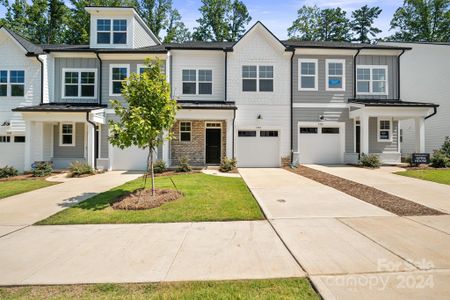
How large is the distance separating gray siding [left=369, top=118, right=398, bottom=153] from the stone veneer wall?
10110 millimetres

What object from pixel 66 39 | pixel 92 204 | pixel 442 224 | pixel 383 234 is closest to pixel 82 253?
pixel 92 204

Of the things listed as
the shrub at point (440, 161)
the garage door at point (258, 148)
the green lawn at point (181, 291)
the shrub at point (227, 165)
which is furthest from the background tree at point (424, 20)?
the green lawn at point (181, 291)

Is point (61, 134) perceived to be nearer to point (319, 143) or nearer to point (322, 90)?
point (319, 143)

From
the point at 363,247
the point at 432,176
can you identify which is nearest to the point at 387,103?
the point at 432,176

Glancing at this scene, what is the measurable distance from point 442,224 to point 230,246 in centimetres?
489

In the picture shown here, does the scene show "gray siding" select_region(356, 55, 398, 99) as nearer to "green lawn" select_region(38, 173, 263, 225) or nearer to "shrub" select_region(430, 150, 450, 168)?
"shrub" select_region(430, 150, 450, 168)

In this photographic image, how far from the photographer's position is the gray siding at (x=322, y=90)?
16.9 metres

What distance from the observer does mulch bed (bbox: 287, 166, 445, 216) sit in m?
6.66

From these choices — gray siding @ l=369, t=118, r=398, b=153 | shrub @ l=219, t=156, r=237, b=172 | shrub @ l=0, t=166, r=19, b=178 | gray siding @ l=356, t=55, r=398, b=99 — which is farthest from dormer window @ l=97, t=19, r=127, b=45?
gray siding @ l=369, t=118, r=398, b=153

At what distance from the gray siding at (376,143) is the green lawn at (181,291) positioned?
1678 cm

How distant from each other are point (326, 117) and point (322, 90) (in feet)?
6.02

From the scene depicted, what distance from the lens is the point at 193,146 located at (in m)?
16.6

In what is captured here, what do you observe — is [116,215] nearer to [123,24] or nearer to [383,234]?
[383,234]

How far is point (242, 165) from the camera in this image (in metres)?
16.8
